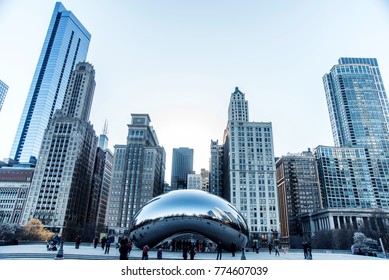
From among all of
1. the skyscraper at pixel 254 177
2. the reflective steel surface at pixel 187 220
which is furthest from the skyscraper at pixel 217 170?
the reflective steel surface at pixel 187 220

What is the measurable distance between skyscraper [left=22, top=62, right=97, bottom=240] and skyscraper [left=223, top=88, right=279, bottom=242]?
59602 millimetres

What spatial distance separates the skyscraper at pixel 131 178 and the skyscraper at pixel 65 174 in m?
12.9

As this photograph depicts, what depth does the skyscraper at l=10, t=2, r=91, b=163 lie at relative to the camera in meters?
137

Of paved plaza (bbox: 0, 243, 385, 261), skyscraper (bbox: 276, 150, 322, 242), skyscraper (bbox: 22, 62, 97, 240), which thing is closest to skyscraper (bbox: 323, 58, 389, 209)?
skyscraper (bbox: 276, 150, 322, 242)

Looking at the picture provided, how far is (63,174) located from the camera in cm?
9506

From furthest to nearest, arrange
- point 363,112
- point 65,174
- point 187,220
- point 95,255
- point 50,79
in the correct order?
point 50,79, point 363,112, point 65,174, point 187,220, point 95,255

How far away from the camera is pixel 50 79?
493 feet

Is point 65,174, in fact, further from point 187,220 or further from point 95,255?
point 187,220

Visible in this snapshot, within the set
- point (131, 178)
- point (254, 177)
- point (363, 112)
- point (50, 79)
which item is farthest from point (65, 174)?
point (363, 112)

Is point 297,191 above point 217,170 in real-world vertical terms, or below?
below

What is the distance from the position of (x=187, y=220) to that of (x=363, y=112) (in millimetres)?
160191

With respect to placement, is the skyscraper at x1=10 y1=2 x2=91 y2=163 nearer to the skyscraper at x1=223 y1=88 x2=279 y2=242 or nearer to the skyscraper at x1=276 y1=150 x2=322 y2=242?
the skyscraper at x1=223 y1=88 x2=279 y2=242

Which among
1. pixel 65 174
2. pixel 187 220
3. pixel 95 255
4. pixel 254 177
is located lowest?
pixel 95 255
